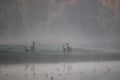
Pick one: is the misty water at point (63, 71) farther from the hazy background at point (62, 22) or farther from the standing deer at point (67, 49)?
the hazy background at point (62, 22)

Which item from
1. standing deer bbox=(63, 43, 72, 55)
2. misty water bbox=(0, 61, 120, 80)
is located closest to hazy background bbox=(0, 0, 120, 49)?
standing deer bbox=(63, 43, 72, 55)

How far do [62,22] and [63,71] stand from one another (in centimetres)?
113

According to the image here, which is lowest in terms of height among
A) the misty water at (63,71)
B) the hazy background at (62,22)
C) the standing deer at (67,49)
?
the misty water at (63,71)

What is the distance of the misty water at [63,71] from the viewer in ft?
21.5

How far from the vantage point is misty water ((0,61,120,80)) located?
6547mm

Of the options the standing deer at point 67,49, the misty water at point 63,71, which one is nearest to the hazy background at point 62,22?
the standing deer at point 67,49

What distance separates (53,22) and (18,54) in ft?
3.58

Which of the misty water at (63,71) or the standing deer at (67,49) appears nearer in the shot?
the misty water at (63,71)

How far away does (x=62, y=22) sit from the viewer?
7.05 m

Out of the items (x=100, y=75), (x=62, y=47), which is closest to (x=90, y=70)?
(x=100, y=75)

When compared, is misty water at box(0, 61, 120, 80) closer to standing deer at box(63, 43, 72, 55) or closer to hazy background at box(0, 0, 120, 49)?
standing deer at box(63, 43, 72, 55)

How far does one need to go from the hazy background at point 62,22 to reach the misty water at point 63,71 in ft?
1.56

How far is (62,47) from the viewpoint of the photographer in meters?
6.98

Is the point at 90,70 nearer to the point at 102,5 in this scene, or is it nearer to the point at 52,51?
the point at 52,51
